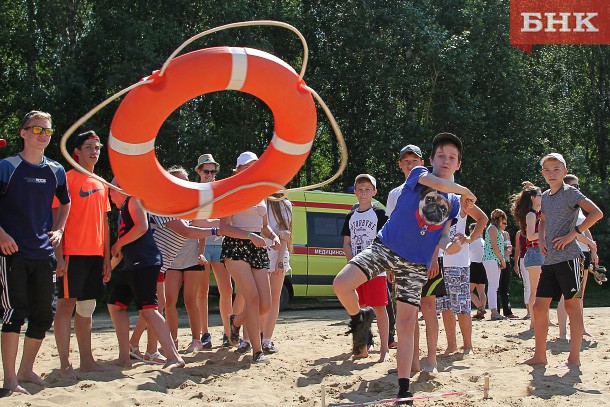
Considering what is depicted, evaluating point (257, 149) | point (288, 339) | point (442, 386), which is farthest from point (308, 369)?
point (257, 149)

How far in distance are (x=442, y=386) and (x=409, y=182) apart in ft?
5.47

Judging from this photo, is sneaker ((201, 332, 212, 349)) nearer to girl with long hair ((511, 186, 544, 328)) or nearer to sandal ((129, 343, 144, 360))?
sandal ((129, 343, 144, 360))

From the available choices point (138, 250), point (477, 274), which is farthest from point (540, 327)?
point (477, 274)

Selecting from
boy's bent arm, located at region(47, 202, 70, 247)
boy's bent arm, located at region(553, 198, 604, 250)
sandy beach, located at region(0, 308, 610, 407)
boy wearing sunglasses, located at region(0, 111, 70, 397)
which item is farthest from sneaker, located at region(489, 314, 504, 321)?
boy wearing sunglasses, located at region(0, 111, 70, 397)

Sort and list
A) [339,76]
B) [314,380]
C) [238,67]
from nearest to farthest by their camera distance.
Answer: [238,67], [314,380], [339,76]

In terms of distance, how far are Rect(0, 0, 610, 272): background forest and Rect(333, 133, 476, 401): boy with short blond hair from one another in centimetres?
1313

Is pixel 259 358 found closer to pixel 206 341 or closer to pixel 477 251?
pixel 206 341

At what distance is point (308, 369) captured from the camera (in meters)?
6.95

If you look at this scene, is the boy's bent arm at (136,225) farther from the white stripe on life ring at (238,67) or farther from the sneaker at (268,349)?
the sneaker at (268,349)

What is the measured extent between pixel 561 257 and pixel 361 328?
207cm

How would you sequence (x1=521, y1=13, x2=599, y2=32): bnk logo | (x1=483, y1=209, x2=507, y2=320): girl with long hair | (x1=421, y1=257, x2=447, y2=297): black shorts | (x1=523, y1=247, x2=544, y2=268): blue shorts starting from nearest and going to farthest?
(x1=421, y1=257, x2=447, y2=297): black shorts → (x1=523, y1=247, x2=544, y2=268): blue shorts → (x1=483, y1=209, x2=507, y2=320): girl with long hair → (x1=521, y1=13, x2=599, y2=32): bnk logo

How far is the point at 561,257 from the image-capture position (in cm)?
693

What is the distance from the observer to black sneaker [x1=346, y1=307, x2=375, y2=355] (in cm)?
596

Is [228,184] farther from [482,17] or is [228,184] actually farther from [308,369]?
[482,17]
